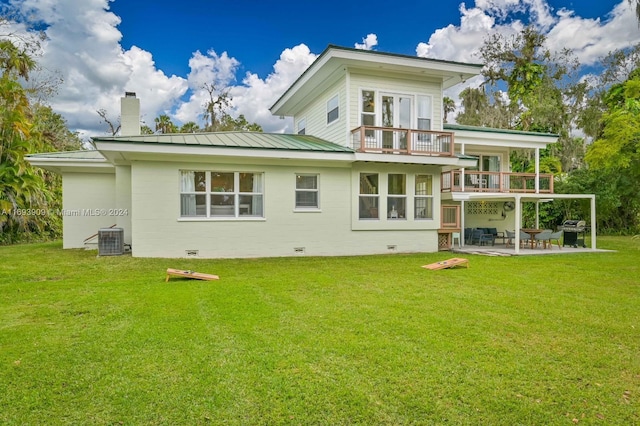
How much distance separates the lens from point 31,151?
17625 millimetres

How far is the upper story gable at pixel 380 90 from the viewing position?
513 inches

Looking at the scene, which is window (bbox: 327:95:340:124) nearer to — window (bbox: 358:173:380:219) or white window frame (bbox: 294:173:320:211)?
window (bbox: 358:173:380:219)

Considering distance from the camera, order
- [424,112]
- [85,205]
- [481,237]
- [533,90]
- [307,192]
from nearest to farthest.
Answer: [307,192], [85,205], [424,112], [481,237], [533,90]

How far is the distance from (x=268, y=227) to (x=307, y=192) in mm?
1739

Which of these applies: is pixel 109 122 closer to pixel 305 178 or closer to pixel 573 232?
pixel 305 178

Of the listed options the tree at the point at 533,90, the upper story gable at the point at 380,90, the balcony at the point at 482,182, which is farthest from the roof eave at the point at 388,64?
the tree at the point at 533,90

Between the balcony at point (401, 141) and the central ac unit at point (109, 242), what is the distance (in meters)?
7.93

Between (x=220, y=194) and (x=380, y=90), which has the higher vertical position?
(x=380, y=90)

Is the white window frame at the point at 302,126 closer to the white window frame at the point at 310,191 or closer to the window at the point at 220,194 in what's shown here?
the white window frame at the point at 310,191

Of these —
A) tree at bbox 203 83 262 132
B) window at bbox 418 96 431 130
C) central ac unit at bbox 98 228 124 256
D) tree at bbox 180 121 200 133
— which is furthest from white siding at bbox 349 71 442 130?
tree at bbox 180 121 200 133

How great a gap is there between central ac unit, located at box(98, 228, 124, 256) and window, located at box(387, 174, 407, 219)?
879 cm

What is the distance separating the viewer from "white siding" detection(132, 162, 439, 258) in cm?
1138

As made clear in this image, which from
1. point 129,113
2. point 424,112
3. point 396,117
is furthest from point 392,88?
point 129,113

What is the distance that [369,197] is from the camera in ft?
44.5
